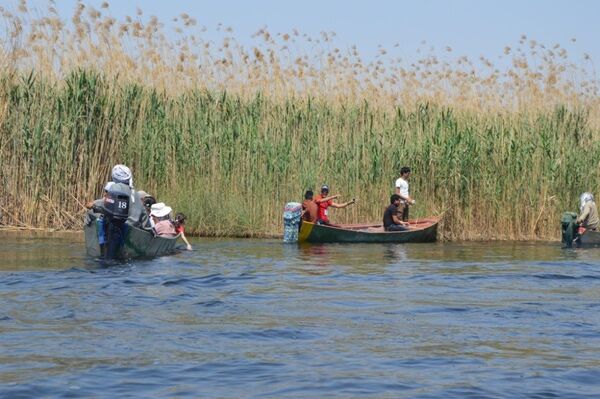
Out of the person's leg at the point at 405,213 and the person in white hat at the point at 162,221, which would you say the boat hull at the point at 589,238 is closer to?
the person's leg at the point at 405,213

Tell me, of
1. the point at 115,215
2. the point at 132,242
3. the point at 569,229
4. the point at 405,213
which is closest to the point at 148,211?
the point at 132,242

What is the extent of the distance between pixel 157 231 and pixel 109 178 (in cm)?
467

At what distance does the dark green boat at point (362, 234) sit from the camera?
2206cm

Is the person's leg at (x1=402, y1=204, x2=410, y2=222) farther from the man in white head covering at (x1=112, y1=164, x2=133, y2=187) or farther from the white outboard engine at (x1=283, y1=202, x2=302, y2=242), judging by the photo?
the man in white head covering at (x1=112, y1=164, x2=133, y2=187)

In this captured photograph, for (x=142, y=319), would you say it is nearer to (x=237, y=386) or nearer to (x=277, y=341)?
(x=277, y=341)

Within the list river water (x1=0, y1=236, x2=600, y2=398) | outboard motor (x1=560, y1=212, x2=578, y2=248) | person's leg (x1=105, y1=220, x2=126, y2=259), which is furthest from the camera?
outboard motor (x1=560, y1=212, x2=578, y2=248)

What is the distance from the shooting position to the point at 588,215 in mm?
22156

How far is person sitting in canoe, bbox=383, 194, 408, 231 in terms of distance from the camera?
22.6 metres

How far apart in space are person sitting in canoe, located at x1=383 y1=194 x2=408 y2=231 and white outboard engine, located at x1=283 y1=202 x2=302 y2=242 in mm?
1781

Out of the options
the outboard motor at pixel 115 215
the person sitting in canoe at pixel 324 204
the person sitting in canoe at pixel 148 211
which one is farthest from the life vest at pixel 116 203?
the person sitting in canoe at pixel 324 204

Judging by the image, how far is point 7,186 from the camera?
2259 centimetres

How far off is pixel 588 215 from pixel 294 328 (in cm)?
1255

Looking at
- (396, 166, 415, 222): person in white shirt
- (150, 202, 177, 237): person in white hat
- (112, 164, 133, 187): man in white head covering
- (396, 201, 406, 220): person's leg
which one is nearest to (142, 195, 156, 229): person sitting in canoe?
(150, 202, 177, 237): person in white hat

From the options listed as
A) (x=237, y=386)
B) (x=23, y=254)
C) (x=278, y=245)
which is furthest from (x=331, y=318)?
(x=278, y=245)
